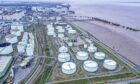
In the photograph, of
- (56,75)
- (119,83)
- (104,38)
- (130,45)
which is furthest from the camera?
(104,38)

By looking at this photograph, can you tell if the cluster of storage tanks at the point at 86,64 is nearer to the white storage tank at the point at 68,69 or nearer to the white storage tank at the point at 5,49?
the white storage tank at the point at 68,69

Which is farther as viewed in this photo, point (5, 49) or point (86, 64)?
point (5, 49)

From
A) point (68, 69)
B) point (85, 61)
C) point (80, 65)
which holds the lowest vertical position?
point (80, 65)

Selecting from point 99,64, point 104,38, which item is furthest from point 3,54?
point 104,38

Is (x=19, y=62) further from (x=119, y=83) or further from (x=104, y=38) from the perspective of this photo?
(x=104, y=38)

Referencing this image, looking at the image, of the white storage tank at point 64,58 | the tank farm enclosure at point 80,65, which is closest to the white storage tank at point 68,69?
the tank farm enclosure at point 80,65

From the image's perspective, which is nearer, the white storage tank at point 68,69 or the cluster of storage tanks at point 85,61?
the white storage tank at point 68,69

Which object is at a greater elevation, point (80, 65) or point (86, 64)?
point (86, 64)

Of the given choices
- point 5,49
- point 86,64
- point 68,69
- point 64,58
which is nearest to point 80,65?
point 86,64

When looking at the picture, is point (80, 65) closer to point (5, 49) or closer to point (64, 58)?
point (64, 58)

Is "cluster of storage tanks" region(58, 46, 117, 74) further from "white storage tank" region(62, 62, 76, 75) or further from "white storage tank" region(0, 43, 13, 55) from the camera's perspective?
"white storage tank" region(0, 43, 13, 55)

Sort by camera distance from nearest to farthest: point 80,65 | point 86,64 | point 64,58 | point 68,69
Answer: point 68,69
point 86,64
point 80,65
point 64,58
